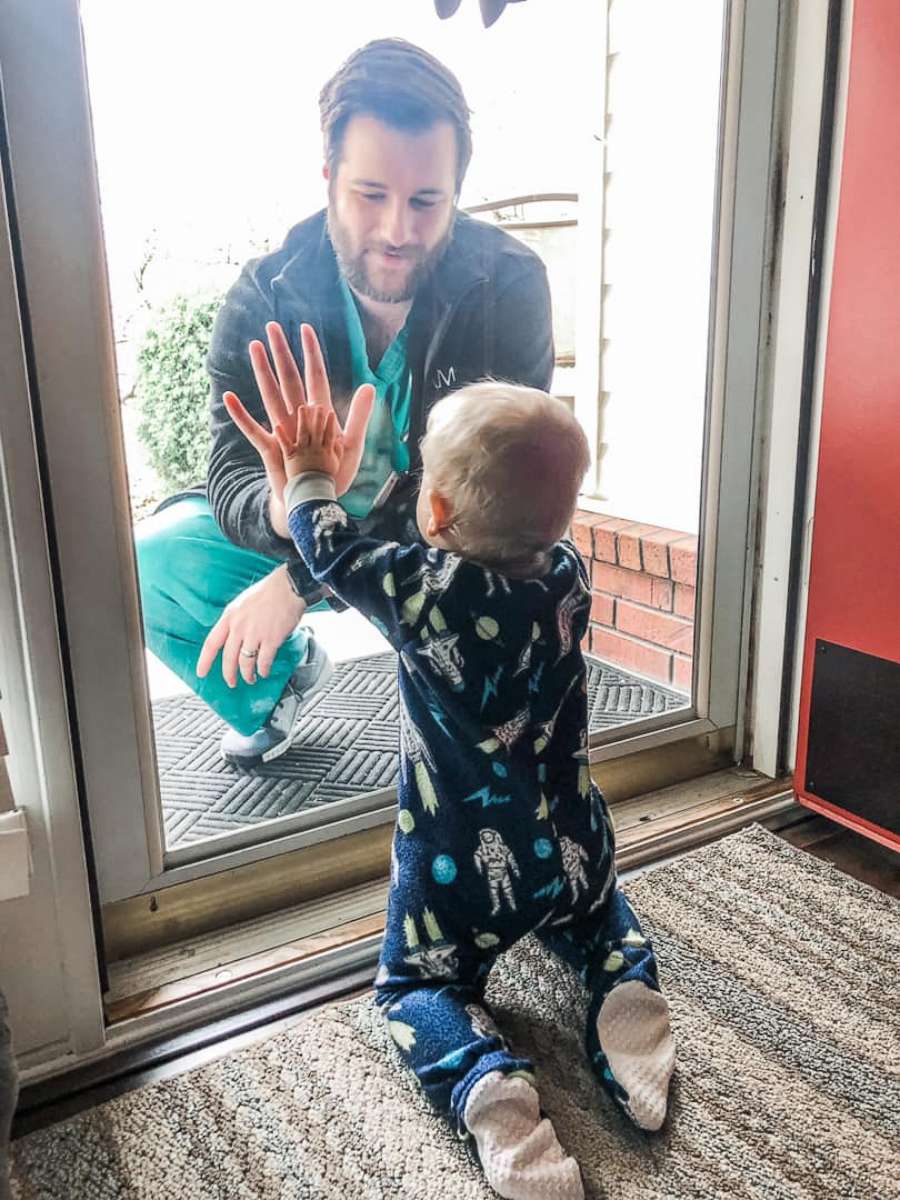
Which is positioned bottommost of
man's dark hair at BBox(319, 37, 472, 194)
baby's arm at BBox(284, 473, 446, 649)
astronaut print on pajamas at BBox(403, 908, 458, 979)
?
astronaut print on pajamas at BBox(403, 908, 458, 979)

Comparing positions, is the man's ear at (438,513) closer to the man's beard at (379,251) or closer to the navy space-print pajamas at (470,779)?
the navy space-print pajamas at (470,779)

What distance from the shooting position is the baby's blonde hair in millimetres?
1066

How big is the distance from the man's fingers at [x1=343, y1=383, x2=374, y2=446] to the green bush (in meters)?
0.21

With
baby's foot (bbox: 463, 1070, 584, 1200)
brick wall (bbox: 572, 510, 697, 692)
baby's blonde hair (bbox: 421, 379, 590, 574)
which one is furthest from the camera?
brick wall (bbox: 572, 510, 697, 692)

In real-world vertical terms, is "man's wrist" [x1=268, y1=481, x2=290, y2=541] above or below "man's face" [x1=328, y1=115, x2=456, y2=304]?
below

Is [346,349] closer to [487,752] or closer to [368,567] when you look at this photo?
[368,567]

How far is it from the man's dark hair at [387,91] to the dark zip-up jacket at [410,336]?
0.42ft

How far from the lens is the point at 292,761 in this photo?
1.57 metres

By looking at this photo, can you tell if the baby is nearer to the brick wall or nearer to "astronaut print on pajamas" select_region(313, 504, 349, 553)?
"astronaut print on pajamas" select_region(313, 504, 349, 553)

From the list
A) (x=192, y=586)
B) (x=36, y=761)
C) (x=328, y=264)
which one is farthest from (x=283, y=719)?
(x=328, y=264)

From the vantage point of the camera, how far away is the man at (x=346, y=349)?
1289 millimetres

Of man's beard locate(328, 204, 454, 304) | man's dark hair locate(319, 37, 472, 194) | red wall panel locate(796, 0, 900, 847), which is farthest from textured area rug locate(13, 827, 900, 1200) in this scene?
man's dark hair locate(319, 37, 472, 194)

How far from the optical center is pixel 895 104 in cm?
143

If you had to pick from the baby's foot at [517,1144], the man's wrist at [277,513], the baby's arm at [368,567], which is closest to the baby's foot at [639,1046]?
the baby's foot at [517,1144]
